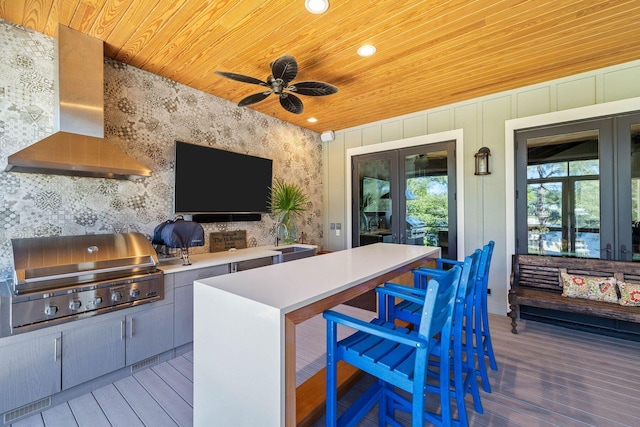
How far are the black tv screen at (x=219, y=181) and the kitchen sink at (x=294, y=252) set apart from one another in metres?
0.65

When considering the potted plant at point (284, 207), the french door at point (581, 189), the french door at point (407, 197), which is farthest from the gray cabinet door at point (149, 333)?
the french door at point (581, 189)

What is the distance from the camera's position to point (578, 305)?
2.73m

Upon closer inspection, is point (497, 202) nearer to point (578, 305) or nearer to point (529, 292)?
point (529, 292)

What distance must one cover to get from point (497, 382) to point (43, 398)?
3.18 metres

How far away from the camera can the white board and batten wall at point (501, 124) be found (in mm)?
2930

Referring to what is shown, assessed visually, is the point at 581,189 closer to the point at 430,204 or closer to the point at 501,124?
the point at 501,124

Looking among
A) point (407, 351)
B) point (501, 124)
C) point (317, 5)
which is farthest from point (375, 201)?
point (407, 351)

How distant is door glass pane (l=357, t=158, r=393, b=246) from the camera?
4.51m

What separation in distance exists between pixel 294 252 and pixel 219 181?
1314 mm

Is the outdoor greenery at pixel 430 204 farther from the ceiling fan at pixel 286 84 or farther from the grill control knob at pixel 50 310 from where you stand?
the grill control knob at pixel 50 310

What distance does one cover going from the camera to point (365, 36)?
231 cm

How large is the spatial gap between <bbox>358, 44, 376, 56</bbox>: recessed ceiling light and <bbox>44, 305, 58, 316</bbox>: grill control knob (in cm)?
303

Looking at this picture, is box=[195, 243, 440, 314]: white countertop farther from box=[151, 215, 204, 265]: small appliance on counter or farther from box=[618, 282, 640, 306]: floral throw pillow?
box=[618, 282, 640, 306]: floral throw pillow

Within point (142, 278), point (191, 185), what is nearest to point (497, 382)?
point (142, 278)
